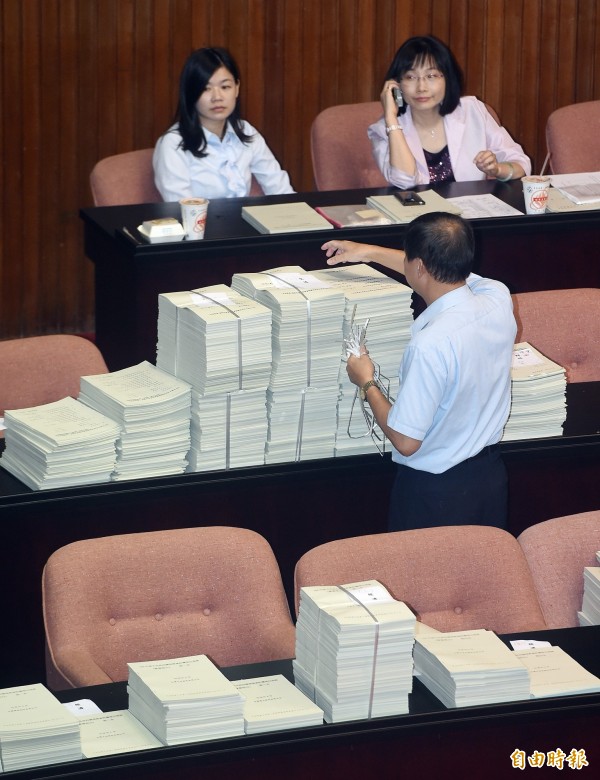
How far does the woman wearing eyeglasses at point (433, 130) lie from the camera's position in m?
6.12

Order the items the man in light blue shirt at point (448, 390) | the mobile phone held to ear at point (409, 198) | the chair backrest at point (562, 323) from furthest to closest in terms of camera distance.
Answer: the mobile phone held to ear at point (409, 198) < the chair backrest at point (562, 323) < the man in light blue shirt at point (448, 390)

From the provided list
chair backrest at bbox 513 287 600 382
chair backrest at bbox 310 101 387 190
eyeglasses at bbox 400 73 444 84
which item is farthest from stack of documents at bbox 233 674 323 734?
chair backrest at bbox 310 101 387 190

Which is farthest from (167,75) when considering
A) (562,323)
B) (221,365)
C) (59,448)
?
(59,448)

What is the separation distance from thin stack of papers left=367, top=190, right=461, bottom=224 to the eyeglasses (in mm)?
480

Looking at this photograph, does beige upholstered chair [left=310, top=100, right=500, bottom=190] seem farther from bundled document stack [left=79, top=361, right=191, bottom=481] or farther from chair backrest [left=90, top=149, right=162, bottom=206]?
bundled document stack [left=79, top=361, right=191, bottom=481]

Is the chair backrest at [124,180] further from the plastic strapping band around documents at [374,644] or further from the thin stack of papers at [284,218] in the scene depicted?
the plastic strapping band around documents at [374,644]

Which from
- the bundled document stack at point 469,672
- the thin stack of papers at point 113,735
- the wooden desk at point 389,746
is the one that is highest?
the bundled document stack at point 469,672

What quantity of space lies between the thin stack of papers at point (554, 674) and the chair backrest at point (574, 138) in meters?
3.91

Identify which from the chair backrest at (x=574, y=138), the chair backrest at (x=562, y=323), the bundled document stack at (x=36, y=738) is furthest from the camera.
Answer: the chair backrest at (x=574, y=138)

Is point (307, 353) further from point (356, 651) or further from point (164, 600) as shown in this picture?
point (356, 651)

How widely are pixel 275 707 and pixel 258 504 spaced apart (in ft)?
4.44

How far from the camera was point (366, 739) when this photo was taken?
294 cm

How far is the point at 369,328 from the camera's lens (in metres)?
4.15

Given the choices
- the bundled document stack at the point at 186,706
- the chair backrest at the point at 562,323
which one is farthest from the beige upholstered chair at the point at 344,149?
the bundled document stack at the point at 186,706
